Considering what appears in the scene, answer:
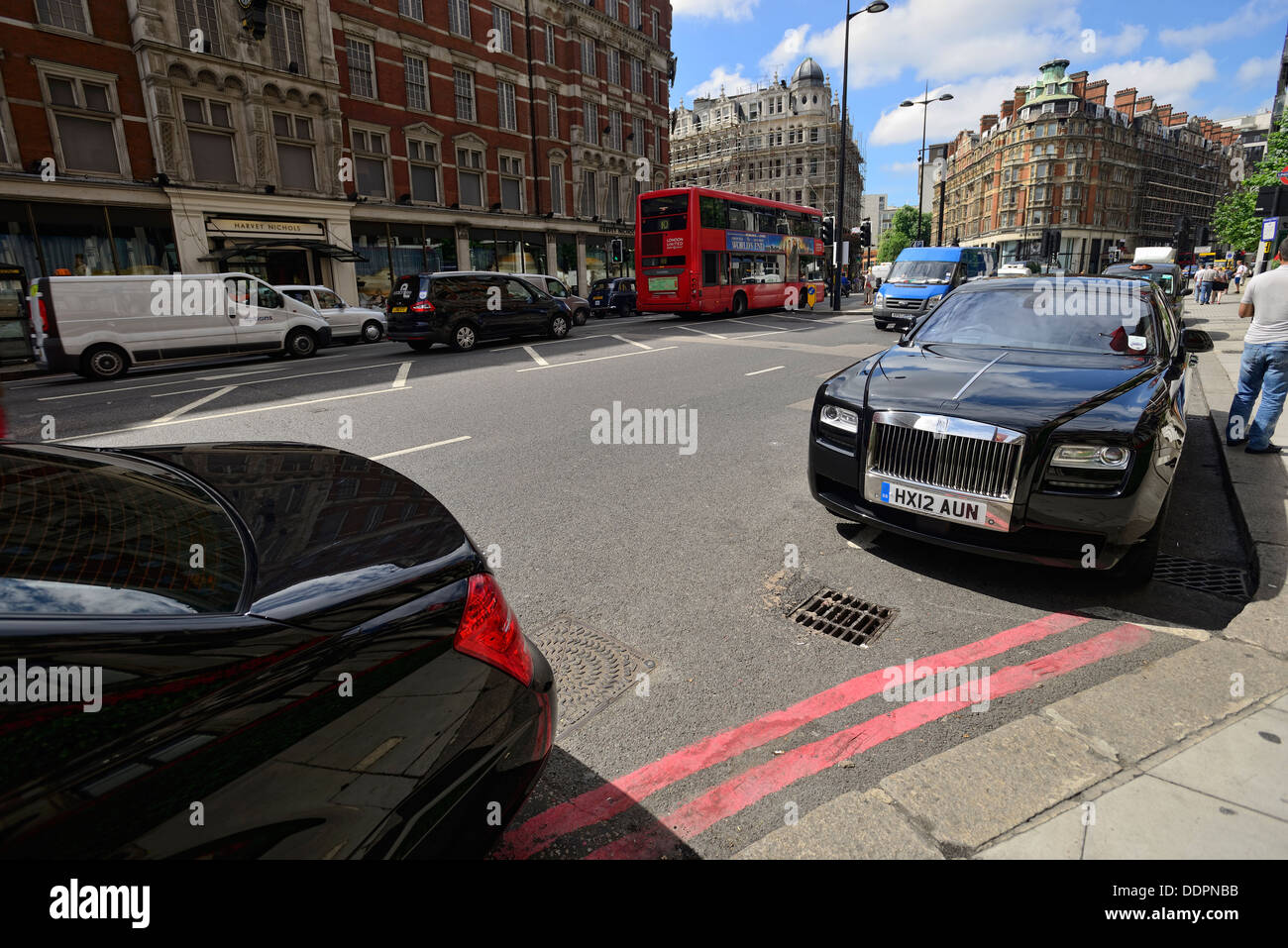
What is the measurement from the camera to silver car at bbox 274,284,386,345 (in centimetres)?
1902

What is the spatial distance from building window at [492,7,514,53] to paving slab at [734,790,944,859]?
37.7 m

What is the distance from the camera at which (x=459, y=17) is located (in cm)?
3014

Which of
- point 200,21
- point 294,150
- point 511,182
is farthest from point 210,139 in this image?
point 511,182

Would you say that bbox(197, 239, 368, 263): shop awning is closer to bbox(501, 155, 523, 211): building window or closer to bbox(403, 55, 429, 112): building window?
bbox(403, 55, 429, 112): building window

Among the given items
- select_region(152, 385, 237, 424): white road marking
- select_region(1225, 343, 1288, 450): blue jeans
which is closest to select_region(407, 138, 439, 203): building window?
select_region(152, 385, 237, 424): white road marking

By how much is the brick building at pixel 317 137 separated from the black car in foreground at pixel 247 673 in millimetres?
24145

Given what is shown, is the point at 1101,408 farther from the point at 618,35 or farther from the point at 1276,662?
the point at 618,35

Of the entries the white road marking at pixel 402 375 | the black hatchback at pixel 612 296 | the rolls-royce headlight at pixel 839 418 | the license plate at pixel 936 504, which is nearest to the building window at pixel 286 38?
the black hatchback at pixel 612 296

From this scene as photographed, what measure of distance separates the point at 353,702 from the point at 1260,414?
775cm

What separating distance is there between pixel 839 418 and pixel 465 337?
13.0 m

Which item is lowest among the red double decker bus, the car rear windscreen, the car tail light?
the car tail light
